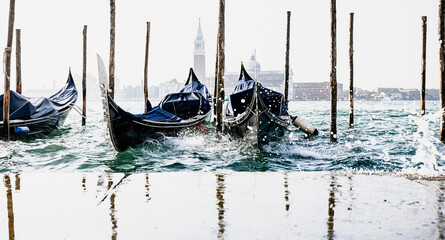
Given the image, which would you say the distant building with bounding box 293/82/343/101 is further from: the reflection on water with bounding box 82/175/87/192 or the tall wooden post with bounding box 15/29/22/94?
the reflection on water with bounding box 82/175/87/192

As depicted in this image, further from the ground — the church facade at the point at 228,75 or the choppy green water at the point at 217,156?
the church facade at the point at 228,75

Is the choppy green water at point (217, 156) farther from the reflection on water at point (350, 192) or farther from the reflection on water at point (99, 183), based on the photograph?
the reflection on water at point (350, 192)

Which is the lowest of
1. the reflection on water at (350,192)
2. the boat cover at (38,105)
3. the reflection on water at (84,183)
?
the reflection on water at (84,183)

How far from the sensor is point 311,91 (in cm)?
8838

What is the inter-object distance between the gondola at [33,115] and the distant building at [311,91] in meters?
80.6

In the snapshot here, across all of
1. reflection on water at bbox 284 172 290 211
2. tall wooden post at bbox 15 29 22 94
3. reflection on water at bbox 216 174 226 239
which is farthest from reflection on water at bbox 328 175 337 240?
tall wooden post at bbox 15 29 22 94

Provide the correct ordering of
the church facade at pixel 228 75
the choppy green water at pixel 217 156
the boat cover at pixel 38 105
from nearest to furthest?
1. the choppy green water at pixel 217 156
2. the boat cover at pixel 38 105
3. the church facade at pixel 228 75

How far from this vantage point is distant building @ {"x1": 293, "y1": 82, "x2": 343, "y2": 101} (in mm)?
87625

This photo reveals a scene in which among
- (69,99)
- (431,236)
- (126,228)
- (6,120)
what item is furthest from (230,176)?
(69,99)

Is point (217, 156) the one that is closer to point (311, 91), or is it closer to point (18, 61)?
point (18, 61)

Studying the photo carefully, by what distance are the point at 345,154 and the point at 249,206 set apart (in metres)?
5.18

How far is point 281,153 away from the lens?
22.8 ft

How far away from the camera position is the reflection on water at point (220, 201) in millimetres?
1649

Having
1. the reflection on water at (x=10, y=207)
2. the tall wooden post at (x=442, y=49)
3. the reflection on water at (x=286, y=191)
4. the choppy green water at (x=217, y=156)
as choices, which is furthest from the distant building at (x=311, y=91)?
the reflection on water at (x=10, y=207)
